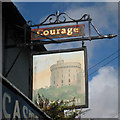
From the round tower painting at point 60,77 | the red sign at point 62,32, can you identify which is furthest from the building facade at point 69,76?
the red sign at point 62,32

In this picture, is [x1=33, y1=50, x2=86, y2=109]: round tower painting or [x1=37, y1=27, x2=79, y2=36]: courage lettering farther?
[x1=37, y1=27, x2=79, y2=36]: courage lettering

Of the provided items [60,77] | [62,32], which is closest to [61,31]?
[62,32]

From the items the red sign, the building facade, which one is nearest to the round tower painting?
the building facade

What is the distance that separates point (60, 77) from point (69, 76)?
0.36 metres

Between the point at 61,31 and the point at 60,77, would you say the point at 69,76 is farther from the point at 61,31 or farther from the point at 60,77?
the point at 61,31

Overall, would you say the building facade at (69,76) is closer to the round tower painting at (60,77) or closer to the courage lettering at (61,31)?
the round tower painting at (60,77)

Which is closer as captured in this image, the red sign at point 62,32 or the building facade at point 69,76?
the building facade at point 69,76

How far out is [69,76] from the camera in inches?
465

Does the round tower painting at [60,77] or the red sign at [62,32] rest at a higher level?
the red sign at [62,32]

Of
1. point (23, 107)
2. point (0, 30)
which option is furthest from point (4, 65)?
point (23, 107)

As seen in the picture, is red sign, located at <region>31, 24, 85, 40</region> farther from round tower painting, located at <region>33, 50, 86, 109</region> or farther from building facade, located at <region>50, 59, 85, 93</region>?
building facade, located at <region>50, 59, 85, 93</region>

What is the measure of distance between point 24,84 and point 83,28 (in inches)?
136

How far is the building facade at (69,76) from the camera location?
11836 mm

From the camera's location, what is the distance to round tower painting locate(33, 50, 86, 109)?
11797mm
